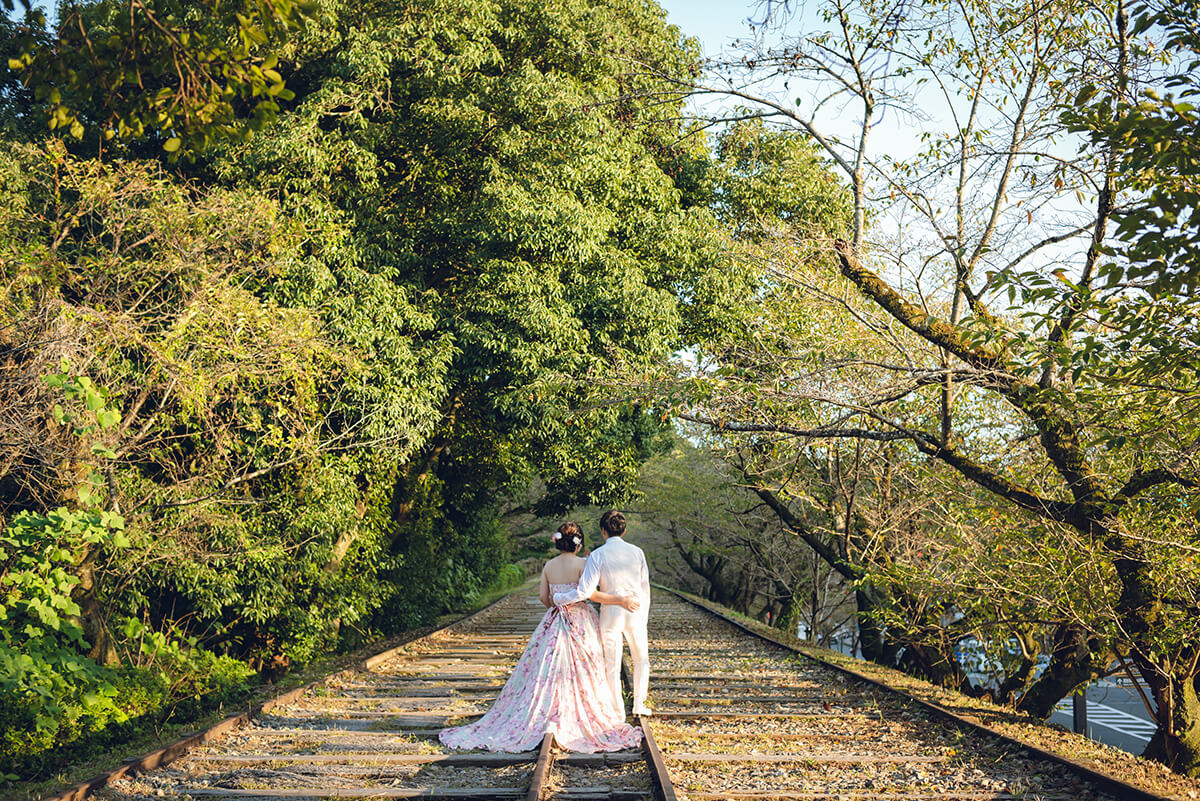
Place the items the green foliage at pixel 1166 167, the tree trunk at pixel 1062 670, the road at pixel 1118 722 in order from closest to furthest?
the green foliage at pixel 1166 167 → the tree trunk at pixel 1062 670 → the road at pixel 1118 722

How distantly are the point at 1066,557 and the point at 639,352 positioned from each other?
26.1 ft

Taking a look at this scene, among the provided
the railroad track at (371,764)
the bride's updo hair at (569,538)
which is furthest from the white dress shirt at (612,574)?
the railroad track at (371,764)

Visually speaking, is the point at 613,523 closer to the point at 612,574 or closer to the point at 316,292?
the point at 612,574

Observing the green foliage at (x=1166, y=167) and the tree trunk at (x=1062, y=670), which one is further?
the tree trunk at (x=1062, y=670)

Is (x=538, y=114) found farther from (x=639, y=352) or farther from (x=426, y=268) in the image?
(x=639, y=352)

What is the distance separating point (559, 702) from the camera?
725 centimetres

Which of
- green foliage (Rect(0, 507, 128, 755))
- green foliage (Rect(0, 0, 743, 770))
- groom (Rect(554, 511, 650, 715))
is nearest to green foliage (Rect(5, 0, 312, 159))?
green foliage (Rect(0, 0, 743, 770))

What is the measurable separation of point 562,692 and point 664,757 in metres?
1.05

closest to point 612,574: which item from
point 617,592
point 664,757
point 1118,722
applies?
point 617,592

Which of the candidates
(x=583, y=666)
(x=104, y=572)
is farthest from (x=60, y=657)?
(x=583, y=666)

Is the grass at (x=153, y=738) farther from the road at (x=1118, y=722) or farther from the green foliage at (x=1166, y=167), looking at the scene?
the road at (x=1118, y=722)

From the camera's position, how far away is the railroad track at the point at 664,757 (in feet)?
18.7

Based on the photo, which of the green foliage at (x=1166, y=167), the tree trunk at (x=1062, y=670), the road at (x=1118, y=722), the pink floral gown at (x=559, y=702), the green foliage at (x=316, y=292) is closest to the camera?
the green foliage at (x=1166, y=167)

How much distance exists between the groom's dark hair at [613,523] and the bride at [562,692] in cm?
25
